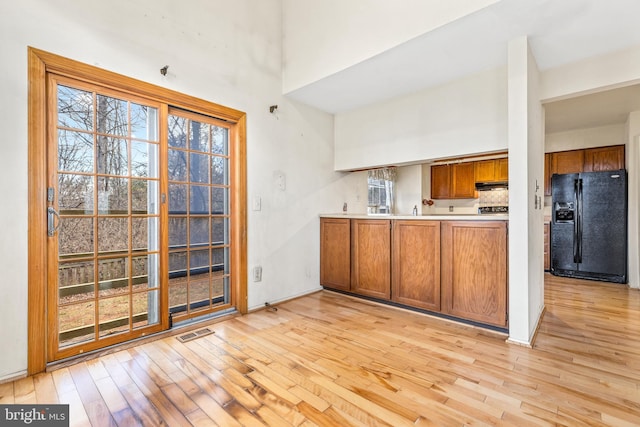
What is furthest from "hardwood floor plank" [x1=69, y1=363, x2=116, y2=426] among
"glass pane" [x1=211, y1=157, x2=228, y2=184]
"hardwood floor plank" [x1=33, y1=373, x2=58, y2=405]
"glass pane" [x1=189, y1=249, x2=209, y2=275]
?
"glass pane" [x1=211, y1=157, x2=228, y2=184]

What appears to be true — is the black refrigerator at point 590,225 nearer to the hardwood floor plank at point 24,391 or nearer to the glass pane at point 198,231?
the glass pane at point 198,231

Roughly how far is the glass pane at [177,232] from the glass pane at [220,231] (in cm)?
30

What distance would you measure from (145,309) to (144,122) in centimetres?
164

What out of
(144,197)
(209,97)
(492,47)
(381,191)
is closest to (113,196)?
(144,197)

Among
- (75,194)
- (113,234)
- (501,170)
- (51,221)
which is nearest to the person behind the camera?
(51,221)

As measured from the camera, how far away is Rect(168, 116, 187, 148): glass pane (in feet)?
9.26

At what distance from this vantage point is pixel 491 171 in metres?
5.88

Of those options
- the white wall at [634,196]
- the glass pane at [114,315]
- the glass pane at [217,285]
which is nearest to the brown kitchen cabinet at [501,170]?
the white wall at [634,196]

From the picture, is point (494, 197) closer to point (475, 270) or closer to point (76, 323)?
point (475, 270)

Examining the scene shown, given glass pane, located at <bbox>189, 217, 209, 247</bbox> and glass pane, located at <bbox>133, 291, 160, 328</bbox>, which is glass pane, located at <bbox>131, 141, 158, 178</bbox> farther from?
glass pane, located at <bbox>133, 291, 160, 328</bbox>

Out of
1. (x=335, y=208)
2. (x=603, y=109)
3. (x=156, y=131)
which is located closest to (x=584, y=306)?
(x=603, y=109)

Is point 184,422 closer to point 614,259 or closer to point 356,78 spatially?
point 356,78

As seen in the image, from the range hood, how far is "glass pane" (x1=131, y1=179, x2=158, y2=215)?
5.67 m

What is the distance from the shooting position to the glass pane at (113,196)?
2393mm
